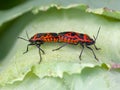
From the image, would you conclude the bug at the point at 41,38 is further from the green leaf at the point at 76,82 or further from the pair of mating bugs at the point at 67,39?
the green leaf at the point at 76,82

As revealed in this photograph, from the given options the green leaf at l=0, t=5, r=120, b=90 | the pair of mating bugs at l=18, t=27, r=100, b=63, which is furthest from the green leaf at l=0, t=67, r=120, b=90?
the pair of mating bugs at l=18, t=27, r=100, b=63

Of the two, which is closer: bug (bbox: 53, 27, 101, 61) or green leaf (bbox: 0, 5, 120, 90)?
green leaf (bbox: 0, 5, 120, 90)

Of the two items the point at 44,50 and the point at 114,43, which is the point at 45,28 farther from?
the point at 114,43

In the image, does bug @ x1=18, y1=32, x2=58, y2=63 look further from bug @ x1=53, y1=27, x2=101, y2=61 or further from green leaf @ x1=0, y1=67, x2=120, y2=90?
green leaf @ x1=0, y1=67, x2=120, y2=90

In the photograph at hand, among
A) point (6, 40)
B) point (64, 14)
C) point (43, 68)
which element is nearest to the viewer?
point (43, 68)

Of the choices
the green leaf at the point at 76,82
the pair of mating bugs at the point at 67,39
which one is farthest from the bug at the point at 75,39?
the green leaf at the point at 76,82

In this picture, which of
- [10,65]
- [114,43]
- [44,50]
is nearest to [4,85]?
[10,65]

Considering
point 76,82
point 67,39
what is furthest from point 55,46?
point 76,82

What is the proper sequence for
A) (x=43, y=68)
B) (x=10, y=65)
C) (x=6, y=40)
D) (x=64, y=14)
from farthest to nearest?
(x=6, y=40) < (x=64, y=14) < (x=10, y=65) < (x=43, y=68)

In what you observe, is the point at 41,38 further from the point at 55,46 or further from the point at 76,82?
the point at 76,82
